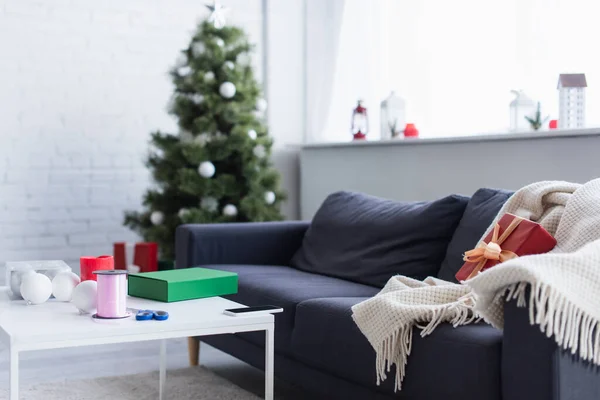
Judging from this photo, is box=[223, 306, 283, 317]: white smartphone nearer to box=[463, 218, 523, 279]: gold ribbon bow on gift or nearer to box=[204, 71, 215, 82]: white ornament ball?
box=[463, 218, 523, 279]: gold ribbon bow on gift

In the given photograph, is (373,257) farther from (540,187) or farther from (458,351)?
(458,351)

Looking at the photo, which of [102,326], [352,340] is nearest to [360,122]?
[352,340]

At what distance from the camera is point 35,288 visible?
2.39 meters

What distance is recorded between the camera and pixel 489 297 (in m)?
1.95

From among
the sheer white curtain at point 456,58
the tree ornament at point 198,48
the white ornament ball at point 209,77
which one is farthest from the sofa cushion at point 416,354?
the tree ornament at point 198,48

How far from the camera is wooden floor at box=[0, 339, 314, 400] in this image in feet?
10.8

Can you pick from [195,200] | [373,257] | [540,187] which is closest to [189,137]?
[195,200]

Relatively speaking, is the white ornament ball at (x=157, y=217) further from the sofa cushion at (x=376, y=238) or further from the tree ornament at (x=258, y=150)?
the sofa cushion at (x=376, y=238)

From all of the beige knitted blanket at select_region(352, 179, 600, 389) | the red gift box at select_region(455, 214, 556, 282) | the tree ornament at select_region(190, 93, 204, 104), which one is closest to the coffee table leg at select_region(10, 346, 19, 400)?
the beige knitted blanket at select_region(352, 179, 600, 389)

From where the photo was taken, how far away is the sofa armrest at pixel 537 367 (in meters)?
1.82

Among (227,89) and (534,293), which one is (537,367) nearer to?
(534,293)

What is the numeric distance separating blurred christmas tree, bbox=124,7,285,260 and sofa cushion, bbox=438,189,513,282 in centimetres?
176

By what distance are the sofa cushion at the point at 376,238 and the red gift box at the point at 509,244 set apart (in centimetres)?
55

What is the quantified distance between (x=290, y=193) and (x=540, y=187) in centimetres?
287
